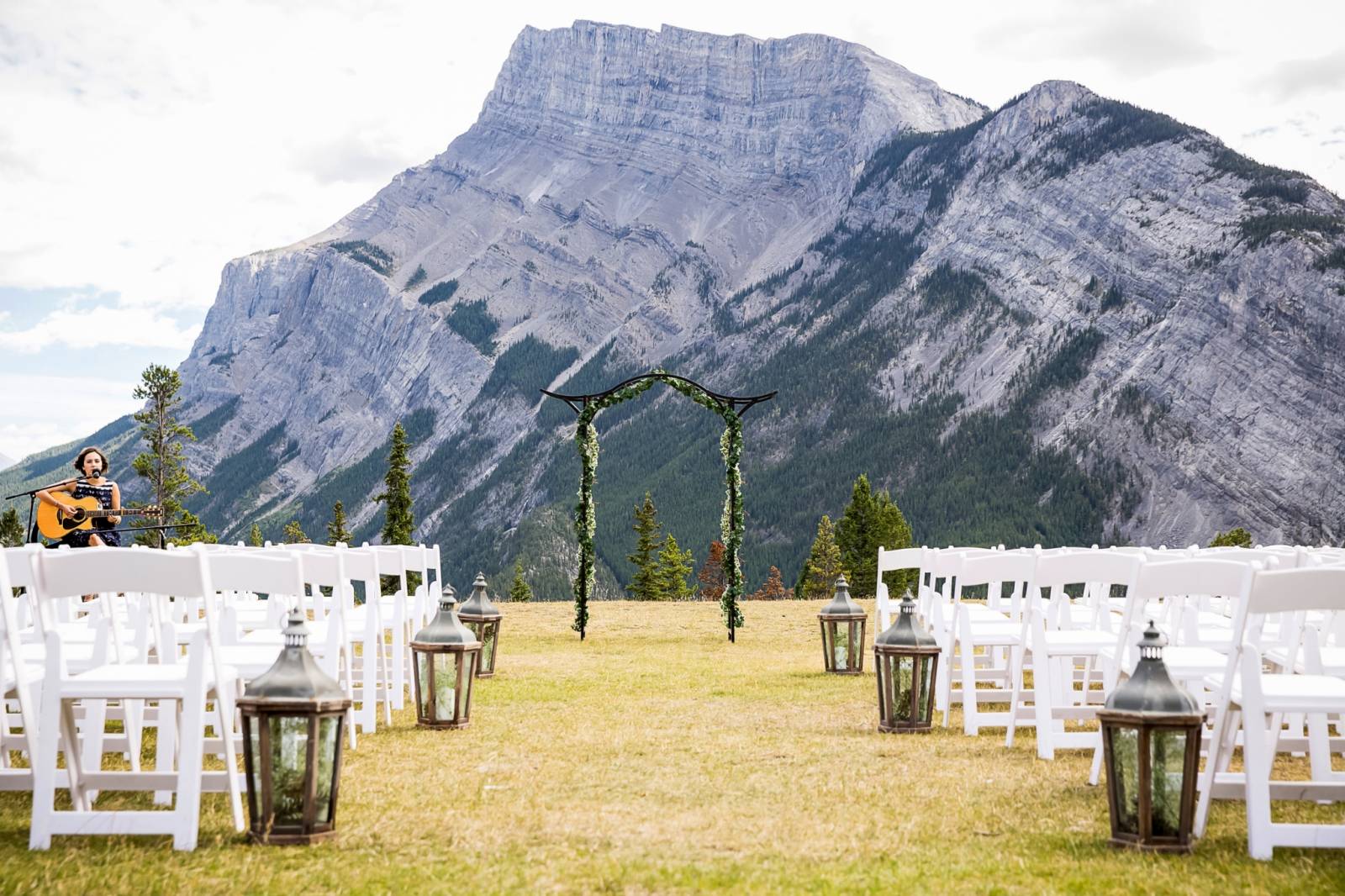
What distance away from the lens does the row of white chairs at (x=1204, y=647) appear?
5098 millimetres

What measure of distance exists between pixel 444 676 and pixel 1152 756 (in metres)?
5.47

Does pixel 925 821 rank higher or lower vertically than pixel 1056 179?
lower

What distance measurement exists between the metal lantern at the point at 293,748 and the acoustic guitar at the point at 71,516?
31.6 ft

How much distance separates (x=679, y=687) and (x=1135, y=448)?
149 metres

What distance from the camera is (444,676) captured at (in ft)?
29.9

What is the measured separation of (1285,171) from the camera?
165 metres

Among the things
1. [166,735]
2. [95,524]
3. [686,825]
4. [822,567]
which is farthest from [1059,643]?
[822,567]

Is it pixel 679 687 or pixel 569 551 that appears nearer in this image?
pixel 679 687

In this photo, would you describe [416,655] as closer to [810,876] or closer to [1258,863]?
[810,876]

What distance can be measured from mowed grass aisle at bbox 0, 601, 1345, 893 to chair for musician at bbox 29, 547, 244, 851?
12 cm

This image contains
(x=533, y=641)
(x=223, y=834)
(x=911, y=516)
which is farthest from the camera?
(x=911, y=516)

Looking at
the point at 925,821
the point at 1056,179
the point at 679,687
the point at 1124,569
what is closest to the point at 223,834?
the point at 925,821

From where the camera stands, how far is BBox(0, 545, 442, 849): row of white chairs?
5.18 m

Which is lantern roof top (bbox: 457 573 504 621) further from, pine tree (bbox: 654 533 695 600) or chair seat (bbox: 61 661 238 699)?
pine tree (bbox: 654 533 695 600)
